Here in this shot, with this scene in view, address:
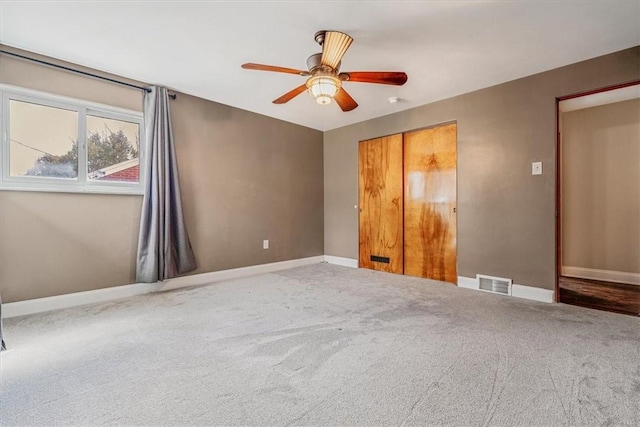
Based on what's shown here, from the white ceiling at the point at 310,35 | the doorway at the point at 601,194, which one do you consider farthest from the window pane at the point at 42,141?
the doorway at the point at 601,194

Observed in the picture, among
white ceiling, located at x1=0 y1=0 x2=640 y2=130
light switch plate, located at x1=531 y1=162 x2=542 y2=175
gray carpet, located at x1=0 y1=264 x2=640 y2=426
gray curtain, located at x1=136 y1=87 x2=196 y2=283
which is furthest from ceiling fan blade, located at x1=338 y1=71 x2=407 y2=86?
gray curtain, located at x1=136 y1=87 x2=196 y2=283

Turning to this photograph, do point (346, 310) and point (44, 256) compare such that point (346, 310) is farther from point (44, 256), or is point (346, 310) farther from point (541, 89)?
point (541, 89)

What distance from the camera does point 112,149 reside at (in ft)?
9.82

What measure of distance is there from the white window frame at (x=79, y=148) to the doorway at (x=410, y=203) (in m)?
3.00

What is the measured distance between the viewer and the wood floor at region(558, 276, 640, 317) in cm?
264

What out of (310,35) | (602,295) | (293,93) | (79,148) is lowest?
(602,295)

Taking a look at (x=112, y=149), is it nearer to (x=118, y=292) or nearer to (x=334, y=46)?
(x=118, y=292)

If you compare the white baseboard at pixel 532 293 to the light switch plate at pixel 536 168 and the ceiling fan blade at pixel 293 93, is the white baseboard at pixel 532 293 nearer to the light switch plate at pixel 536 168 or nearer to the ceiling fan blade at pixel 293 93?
the light switch plate at pixel 536 168

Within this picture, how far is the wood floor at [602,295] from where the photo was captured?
2.64 meters

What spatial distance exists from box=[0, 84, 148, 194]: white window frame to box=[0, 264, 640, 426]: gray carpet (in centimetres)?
113

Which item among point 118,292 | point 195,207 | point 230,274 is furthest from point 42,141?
point 230,274

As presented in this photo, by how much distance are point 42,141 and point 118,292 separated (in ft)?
5.13

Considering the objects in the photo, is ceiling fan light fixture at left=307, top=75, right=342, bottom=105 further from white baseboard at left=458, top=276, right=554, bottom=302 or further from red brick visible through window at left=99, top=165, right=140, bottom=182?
white baseboard at left=458, top=276, right=554, bottom=302

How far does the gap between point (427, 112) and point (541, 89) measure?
1183mm
